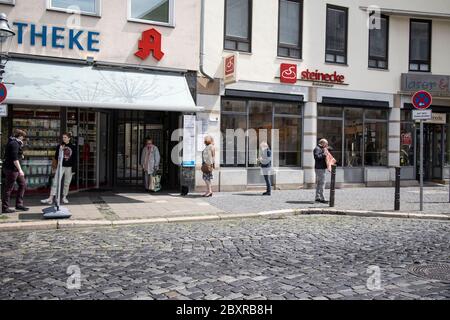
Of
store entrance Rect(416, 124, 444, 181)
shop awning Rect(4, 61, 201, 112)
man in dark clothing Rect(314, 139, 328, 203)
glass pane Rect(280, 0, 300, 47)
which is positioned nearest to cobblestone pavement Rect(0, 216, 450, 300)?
man in dark clothing Rect(314, 139, 328, 203)

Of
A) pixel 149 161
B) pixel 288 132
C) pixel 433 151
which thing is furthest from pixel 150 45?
pixel 433 151

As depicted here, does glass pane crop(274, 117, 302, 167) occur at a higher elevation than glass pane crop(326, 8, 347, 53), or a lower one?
lower

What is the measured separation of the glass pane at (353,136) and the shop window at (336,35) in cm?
209

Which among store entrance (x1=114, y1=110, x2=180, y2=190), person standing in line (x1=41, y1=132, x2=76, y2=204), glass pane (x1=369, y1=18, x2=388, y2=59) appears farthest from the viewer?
glass pane (x1=369, y1=18, x2=388, y2=59)

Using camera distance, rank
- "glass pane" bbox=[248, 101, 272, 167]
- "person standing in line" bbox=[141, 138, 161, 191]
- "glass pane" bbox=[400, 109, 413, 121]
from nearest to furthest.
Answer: "person standing in line" bbox=[141, 138, 161, 191]
"glass pane" bbox=[248, 101, 272, 167]
"glass pane" bbox=[400, 109, 413, 121]

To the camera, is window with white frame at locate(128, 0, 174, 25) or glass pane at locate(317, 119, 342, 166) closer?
window with white frame at locate(128, 0, 174, 25)

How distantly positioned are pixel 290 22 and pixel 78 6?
747cm

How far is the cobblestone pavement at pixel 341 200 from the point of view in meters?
11.9

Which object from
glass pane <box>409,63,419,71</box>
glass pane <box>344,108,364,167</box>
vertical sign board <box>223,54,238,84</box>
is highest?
glass pane <box>409,63,419,71</box>

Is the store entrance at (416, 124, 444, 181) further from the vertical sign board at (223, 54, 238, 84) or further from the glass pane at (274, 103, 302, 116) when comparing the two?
the vertical sign board at (223, 54, 238, 84)

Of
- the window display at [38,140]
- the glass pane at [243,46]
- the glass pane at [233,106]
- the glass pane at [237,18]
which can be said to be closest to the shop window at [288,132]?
the glass pane at [233,106]

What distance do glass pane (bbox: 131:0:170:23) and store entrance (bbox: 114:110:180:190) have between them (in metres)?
3.32

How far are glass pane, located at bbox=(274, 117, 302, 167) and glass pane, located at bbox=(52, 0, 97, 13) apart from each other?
23.5 ft

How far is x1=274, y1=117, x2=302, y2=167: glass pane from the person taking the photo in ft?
54.5
